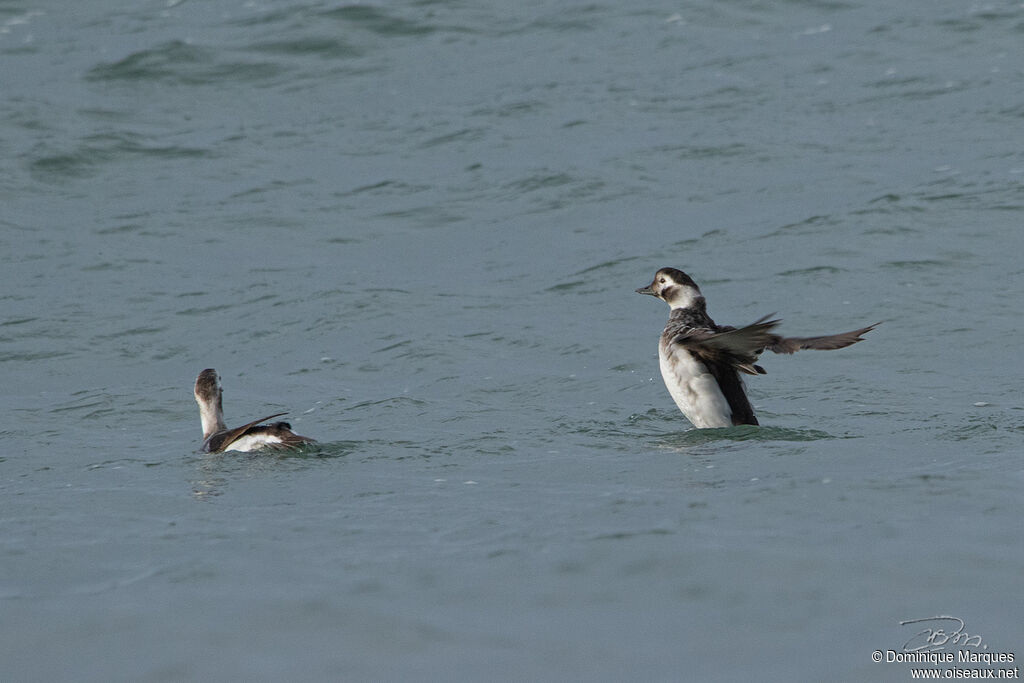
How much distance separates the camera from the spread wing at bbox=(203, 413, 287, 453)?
8.65 meters

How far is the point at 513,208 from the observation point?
16.9 metres

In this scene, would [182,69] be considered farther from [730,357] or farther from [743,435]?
[743,435]

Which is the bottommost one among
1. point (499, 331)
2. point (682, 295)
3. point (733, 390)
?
point (733, 390)

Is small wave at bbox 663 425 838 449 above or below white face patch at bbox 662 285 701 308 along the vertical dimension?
below

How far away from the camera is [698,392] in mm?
9188

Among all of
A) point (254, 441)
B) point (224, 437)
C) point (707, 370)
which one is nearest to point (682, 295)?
point (707, 370)

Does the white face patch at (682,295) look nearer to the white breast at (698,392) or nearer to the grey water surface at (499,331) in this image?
the white breast at (698,392)

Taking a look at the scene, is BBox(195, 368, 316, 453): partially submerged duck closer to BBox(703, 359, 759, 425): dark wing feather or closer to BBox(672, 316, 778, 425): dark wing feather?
BBox(672, 316, 778, 425): dark wing feather

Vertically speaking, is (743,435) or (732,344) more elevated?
(732,344)

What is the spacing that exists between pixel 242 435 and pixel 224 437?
12.4 inches

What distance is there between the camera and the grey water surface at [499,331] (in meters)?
5.16

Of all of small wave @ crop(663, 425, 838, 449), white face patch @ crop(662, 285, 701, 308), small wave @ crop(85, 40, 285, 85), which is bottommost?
small wave @ crop(663, 425, 838, 449)

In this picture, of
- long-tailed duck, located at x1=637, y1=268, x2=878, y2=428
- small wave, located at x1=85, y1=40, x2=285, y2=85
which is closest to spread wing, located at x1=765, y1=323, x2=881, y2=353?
long-tailed duck, located at x1=637, y1=268, x2=878, y2=428

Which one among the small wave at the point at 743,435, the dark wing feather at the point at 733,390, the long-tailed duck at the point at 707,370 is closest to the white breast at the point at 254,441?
the small wave at the point at 743,435
